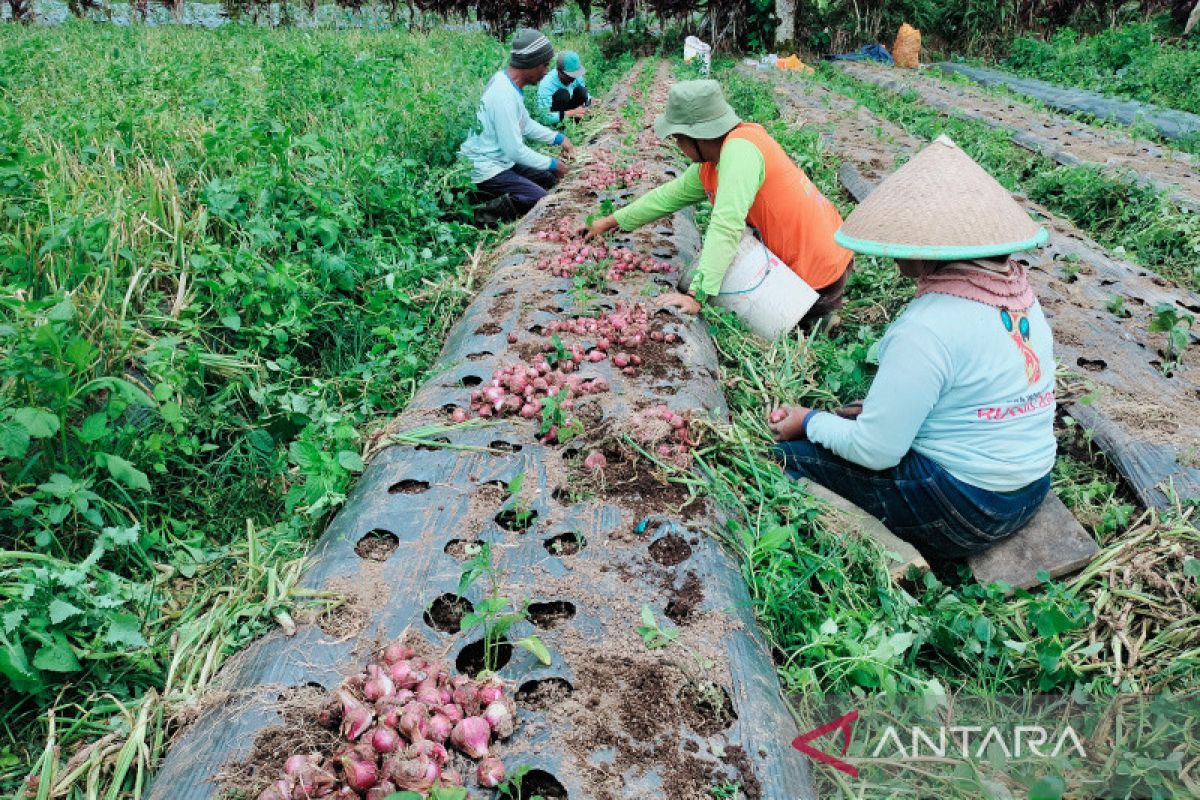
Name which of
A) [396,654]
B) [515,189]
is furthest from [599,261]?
[396,654]

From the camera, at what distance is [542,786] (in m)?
1.41

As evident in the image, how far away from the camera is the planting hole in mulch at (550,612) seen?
1760mm

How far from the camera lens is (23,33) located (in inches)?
392

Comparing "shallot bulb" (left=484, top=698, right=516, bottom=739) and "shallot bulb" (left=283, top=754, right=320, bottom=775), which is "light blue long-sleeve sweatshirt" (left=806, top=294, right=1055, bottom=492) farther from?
"shallot bulb" (left=283, top=754, right=320, bottom=775)

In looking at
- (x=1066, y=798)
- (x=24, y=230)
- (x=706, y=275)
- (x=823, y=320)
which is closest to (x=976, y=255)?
(x=1066, y=798)

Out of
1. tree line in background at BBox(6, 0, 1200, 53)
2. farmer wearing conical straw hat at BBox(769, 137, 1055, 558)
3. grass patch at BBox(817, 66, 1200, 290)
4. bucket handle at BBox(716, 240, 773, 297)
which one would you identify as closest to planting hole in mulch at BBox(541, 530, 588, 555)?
farmer wearing conical straw hat at BBox(769, 137, 1055, 558)

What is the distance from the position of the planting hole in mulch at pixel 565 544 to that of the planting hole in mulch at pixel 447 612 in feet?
0.87

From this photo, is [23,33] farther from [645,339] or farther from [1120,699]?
[1120,699]

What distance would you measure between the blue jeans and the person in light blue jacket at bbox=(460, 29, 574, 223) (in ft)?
11.3

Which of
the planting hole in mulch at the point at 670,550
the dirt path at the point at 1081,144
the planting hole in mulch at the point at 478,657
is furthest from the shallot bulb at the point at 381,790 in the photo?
the dirt path at the point at 1081,144

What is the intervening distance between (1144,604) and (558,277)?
2582 mm

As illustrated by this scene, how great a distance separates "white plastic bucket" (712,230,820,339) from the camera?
3.29 m

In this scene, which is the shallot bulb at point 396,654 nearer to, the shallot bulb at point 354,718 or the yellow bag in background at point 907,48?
the shallot bulb at point 354,718

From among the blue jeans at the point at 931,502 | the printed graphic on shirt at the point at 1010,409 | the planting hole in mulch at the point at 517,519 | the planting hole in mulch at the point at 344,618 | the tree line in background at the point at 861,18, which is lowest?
the blue jeans at the point at 931,502
